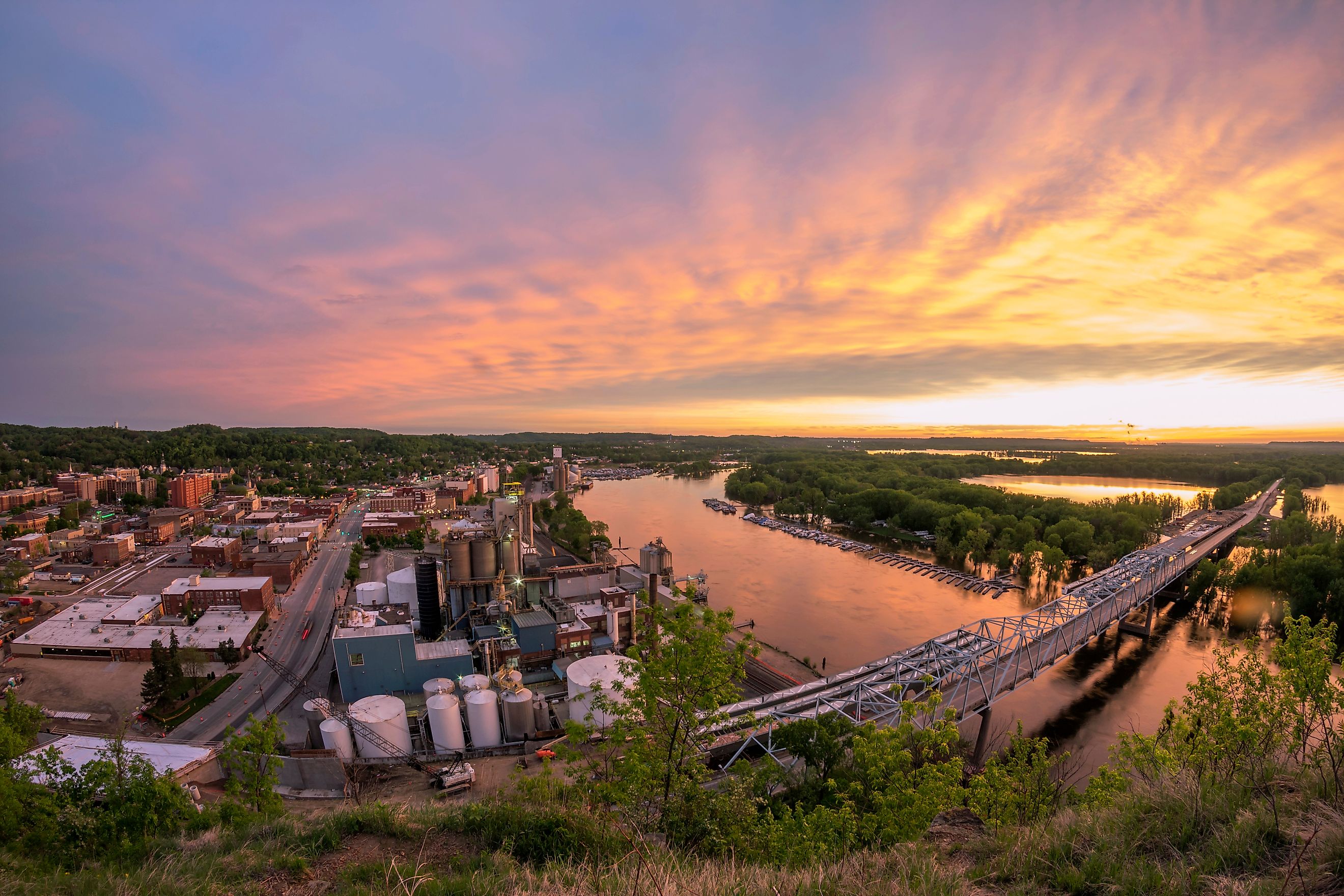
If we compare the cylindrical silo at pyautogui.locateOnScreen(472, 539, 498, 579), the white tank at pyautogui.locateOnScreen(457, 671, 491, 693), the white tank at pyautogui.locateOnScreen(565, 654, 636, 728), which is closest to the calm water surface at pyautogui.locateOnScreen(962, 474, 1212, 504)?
the cylindrical silo at pyautogui.locateOnScreen(472, 539, 498, 579)

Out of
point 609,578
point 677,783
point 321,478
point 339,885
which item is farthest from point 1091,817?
point 321,478

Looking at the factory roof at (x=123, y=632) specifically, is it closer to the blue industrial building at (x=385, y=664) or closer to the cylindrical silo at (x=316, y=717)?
the blue industrial building at (x=385, y=664)

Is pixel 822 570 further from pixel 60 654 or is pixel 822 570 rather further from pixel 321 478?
pixel 321 478

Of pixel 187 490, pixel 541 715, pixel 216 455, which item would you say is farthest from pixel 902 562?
pixel 216 455

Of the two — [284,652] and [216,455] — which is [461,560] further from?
[216,455]

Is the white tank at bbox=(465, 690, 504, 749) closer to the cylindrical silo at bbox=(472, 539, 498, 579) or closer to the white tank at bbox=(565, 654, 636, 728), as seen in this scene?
the white tank at bbox=(565, 654, 636, 728)

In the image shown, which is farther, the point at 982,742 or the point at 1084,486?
the point at 1084,486
